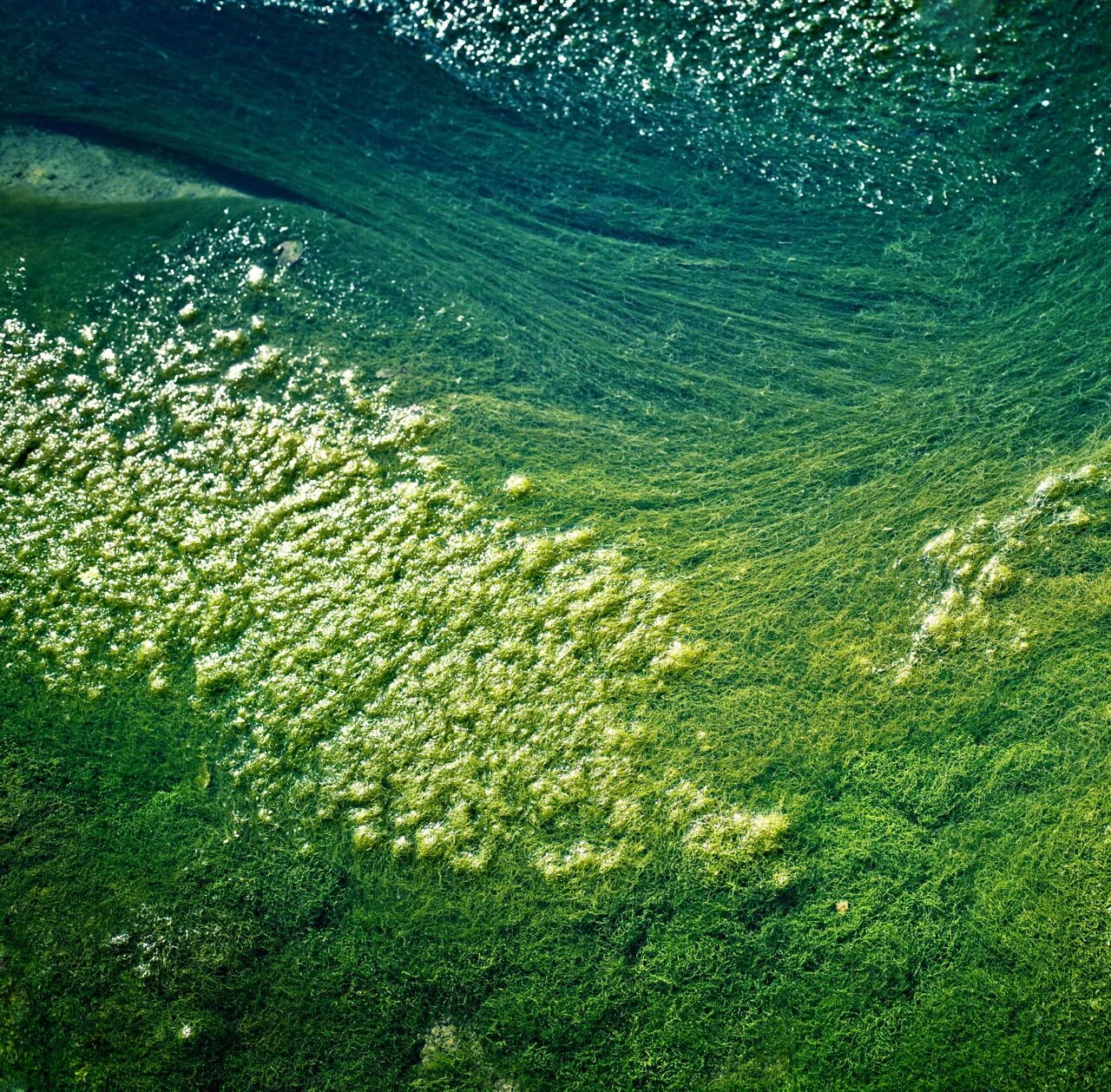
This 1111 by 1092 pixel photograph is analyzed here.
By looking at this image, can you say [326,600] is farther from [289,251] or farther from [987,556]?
[987,556]

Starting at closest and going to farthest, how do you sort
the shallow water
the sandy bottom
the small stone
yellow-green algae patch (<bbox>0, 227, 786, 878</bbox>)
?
the shallow water < yellow-green algae patch (<bbox>0, 227, 786, 878</bbox>) < the small stone < the sandy bottom

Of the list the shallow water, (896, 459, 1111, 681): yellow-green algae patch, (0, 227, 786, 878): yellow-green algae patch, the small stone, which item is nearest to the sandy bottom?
the shallow water

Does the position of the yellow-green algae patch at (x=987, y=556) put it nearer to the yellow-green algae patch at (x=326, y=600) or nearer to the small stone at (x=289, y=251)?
the yellow-green algae patch at (x=326, y=600)

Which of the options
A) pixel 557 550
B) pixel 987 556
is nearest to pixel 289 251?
pixel 557 550

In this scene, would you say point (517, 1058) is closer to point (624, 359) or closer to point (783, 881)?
point (783, 881)

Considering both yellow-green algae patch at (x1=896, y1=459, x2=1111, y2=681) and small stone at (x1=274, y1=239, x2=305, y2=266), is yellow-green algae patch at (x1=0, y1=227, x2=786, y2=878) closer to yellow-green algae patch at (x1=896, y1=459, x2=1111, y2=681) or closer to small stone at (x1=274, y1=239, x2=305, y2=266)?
small stone at (x1=274, y1=239, x2=305, y2=266)

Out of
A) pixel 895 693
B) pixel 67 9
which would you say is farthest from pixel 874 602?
pixel 67 9

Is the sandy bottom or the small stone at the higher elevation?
the sandy bottom
